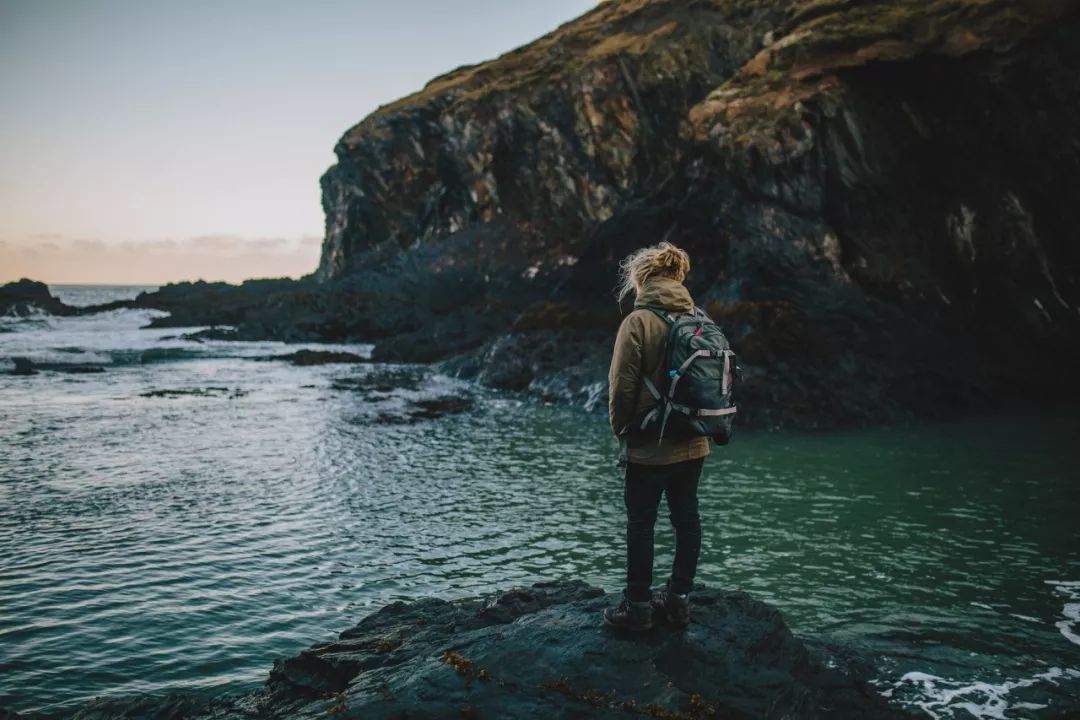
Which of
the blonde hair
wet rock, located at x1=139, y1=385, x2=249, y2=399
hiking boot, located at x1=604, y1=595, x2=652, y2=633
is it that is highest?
the blonde hair

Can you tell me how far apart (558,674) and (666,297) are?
3.09 metres

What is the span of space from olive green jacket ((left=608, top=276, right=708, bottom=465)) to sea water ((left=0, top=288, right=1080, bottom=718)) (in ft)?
10.6

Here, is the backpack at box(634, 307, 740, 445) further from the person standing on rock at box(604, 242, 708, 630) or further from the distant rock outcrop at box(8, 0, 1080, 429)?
the distant rock outcrop at box(8, 0, 1080, 429)

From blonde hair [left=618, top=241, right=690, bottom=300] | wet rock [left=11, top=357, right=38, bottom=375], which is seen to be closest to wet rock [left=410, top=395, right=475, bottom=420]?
blonde hair [left=618, top=241, right=690, bottom=300]

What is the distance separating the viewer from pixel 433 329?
5312 cm

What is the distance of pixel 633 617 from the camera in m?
6.02

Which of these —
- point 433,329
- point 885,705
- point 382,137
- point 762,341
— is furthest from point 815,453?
point 382,137

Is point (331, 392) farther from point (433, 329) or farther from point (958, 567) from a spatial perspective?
point (958, 567)

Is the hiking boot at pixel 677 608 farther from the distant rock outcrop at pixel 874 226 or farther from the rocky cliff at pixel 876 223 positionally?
the rocky cliff at pixel 876 223

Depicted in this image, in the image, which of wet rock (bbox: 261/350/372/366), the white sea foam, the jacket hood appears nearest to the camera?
the jacket hood

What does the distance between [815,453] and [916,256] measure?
13578mm

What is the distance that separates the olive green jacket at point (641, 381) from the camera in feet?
19.7

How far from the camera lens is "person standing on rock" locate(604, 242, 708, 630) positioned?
19.7 ft

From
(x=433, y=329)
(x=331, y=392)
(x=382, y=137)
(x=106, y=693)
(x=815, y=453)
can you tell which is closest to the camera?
(x=106, y=693)
